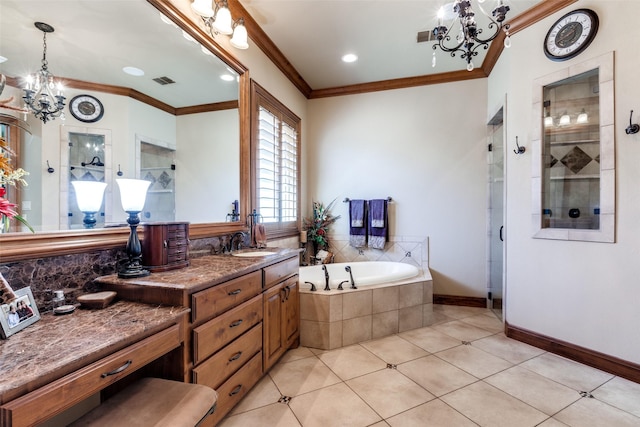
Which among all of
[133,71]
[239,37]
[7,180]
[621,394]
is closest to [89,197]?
[7,180]

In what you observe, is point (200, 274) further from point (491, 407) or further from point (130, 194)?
point (491, 407)

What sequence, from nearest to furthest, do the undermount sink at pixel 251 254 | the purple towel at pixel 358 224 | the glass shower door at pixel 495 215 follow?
1. the undermount sink at pixel 251 254
2. the glass shower door at pixel 495 215
3. the purple towel at pixel 358 224

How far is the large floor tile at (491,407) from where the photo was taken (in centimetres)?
170

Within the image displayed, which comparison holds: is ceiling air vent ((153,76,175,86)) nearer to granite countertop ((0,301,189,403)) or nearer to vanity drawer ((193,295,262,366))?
granite countertop ((0,301,189,403))

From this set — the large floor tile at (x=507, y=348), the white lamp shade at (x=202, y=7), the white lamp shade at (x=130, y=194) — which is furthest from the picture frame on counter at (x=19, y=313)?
the large floor tile at (x=507, y=348)

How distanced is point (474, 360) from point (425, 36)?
304 cm

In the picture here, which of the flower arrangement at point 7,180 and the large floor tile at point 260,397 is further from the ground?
the flower arrangement at point 7,180

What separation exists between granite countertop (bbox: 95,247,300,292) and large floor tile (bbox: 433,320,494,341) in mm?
2012

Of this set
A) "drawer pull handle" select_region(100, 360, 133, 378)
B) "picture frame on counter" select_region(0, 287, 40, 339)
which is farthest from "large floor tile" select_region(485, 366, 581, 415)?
"picture frame on counter" select_region(0, 287, 40, 339)

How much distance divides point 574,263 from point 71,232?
338cm

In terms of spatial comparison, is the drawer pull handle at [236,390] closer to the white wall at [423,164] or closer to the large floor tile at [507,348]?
the large floor tile at [507,348]

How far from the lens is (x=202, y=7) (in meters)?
1.99

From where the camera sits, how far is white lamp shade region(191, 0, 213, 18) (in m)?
1.98

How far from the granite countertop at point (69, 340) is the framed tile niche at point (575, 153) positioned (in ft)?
9.57
